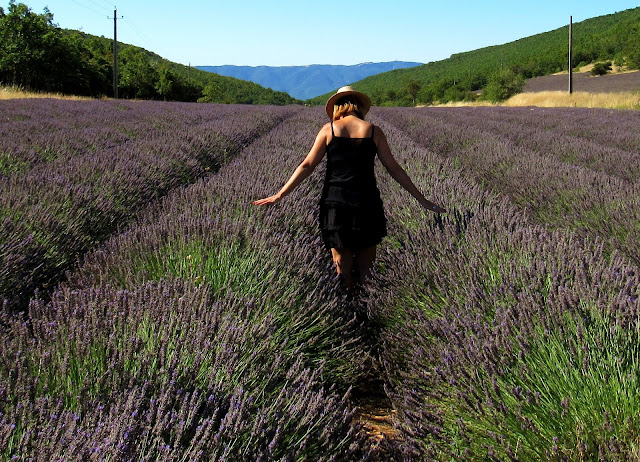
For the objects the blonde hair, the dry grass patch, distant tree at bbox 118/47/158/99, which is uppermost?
distant tree at bbox 118/47/158/99

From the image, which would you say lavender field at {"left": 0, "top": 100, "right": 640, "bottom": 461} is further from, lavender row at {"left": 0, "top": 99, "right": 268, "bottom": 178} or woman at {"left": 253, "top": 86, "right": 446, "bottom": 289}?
lavender row at {"left": 0, "top": 99, "right": 268, "bottom": 178}

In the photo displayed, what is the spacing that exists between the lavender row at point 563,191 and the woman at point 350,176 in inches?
51.3

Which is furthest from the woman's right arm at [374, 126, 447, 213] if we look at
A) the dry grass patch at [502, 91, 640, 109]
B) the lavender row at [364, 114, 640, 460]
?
the dry grass patch at [502, 91, 640, 109]

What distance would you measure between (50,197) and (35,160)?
2235mm

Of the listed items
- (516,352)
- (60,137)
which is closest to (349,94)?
(516,352)

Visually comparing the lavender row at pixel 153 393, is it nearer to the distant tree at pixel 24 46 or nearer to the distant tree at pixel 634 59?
the distant tree at pixel 24 46

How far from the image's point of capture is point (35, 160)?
5.27 meters

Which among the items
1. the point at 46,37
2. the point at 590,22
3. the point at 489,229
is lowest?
the point at 489,229

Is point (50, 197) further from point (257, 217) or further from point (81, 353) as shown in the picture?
point (81, 353)

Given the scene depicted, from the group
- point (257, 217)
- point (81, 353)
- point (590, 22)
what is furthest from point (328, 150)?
point (590, 22)

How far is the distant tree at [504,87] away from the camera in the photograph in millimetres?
39438

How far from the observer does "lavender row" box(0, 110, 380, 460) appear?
1059 millimetres

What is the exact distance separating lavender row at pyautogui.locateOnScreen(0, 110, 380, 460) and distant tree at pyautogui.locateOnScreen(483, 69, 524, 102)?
1582 inches

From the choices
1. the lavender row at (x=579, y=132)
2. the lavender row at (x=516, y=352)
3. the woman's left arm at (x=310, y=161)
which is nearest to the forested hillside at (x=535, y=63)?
the lavender row at (x=579, y=132)
